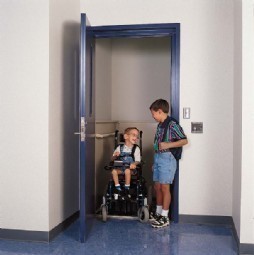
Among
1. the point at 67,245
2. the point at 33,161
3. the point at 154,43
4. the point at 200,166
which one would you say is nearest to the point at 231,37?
the point at 200,166

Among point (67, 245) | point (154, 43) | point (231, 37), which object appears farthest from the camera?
point (154, 43)

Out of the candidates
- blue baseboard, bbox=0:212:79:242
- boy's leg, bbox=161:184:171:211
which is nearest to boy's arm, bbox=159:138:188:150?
boy's leg, bbox=161:184:171:211

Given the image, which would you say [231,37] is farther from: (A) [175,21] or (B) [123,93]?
(B) [123,93]

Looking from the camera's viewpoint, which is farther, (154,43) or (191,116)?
(154,43)

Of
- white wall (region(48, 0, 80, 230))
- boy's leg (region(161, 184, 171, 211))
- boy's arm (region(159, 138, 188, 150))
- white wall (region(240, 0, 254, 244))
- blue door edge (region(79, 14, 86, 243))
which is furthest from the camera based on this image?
boy's leg (region(161, 184, 171, 211))

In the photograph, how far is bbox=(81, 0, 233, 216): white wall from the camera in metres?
3.38

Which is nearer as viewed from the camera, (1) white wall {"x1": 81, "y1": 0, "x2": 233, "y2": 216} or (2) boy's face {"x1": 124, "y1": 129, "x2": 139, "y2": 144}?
(1) white wall {"x1": 81, "y1": 0, "x2": 233, "y2": 216}

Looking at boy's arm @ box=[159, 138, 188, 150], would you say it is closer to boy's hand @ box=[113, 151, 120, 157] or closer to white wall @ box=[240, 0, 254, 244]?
boy's hand @ box=[113, 151, 120, 157]

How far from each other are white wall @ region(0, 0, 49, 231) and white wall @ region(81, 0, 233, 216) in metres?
1.43

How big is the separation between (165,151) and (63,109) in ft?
3.71

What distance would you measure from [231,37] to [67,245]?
2614mm

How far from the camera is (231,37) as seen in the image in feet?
11.1

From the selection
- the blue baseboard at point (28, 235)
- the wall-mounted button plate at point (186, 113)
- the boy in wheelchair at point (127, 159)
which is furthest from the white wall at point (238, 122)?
the blue baseboard at point (28, 235)

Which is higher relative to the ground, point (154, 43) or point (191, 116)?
point (154, 43)
